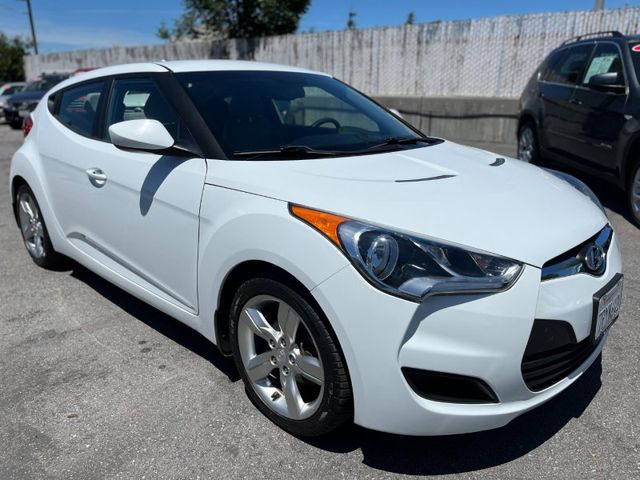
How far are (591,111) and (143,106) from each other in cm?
469

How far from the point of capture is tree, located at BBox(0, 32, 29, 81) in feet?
167

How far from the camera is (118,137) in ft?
9.09

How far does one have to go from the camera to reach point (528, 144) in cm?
757

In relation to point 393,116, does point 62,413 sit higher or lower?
lower

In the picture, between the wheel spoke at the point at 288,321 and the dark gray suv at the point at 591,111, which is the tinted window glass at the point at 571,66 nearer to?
the dark gray suv at the point at 591,111

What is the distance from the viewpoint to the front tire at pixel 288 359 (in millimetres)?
2121

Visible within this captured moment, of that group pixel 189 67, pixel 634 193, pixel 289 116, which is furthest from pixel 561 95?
pixel 189 67

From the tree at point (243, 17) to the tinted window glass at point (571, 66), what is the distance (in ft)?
51.2

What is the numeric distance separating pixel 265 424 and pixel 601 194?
17.8ft

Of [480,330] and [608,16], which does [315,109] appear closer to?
[480,330]

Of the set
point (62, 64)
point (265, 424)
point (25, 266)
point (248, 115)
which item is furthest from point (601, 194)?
point (62, 64)

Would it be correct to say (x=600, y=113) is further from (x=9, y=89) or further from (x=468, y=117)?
(x=9, y=89)

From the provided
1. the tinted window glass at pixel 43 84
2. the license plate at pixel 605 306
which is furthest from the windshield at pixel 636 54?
the tinted window glass at pixel 43 84

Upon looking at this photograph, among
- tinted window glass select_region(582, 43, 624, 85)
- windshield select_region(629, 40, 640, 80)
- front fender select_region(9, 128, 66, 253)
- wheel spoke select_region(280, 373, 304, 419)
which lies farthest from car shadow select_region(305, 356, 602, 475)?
tinted window glass select_region(582, 43, 624, 85)
